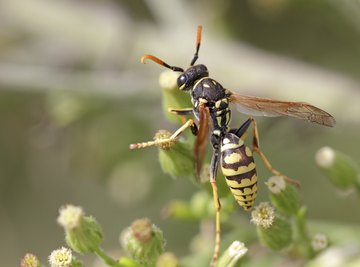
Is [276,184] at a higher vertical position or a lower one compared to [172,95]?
lower

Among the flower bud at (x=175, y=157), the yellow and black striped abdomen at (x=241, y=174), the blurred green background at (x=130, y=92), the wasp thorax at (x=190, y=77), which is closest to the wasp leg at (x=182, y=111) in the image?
the wasp thorax at (x=190, y=77)

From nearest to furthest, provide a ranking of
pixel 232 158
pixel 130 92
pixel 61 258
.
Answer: pixel 61 258 < pixel 232 158 < pixel 130 92

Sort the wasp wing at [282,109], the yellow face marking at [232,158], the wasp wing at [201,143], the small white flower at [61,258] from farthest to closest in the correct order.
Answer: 1. the wasp wing at [282,109]
2. the yellow face marking at [232,158]
3. the wasp wing at [201,143]
4. the small white flower at [61,258]

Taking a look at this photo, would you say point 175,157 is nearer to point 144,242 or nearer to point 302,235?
point 144,242

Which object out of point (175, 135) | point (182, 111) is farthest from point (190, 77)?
point (175, 135)

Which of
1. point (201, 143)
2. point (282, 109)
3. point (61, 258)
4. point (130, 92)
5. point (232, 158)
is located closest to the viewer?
point (61, 258)

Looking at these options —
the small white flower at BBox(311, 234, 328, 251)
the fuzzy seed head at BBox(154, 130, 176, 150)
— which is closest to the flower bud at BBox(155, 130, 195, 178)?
the fuzzy seed head at BBox(154, 130, 176, 150)

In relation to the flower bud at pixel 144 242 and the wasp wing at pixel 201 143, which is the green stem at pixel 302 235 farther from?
the flower bud at pixel 144 242
